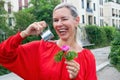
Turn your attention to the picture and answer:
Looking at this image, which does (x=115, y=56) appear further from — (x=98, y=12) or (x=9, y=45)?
(x=98, y=12)

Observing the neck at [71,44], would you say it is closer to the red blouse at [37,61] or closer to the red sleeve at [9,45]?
the red blouse at [37,61]

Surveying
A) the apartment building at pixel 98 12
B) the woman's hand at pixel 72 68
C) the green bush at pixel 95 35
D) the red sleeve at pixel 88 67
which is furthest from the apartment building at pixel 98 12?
the woman's hand at pixel 72 68

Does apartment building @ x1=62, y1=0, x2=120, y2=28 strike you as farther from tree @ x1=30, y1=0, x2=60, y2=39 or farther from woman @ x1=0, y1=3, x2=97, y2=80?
woman @ x1=0, y1=3, x2=97, y2=80

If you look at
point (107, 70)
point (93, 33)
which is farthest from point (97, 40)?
point (107, 70)

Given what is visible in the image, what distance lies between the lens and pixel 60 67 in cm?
317

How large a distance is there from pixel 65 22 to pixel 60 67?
0.37 metres

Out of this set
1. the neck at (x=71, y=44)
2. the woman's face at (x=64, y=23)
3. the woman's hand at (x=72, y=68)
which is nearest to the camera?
the woman's hand at (x=72, y=68)

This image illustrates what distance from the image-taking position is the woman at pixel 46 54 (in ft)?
10.3

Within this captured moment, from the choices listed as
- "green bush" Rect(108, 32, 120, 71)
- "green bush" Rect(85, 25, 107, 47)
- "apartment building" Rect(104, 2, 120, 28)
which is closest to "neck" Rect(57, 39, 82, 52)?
"green bush" Rect(108, 32, 120, 71)

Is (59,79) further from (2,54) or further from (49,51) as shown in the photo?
(2,54)

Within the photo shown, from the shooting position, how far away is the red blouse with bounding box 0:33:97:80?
10.3ft

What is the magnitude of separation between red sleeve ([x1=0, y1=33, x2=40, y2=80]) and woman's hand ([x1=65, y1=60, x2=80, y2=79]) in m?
0.39

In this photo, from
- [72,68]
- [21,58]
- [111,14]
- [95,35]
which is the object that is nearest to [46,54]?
[21,58]

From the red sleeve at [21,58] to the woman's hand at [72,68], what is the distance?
390 millimetres
